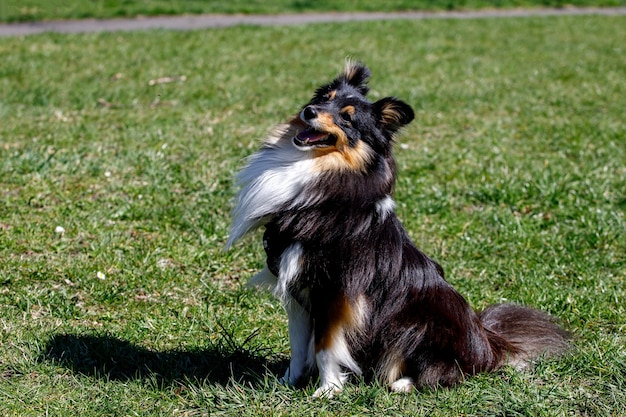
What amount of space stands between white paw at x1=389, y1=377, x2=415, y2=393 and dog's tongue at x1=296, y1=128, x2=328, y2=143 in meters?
1.32

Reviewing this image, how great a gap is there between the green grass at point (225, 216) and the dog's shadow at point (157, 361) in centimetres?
1

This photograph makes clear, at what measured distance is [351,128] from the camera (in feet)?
13.1

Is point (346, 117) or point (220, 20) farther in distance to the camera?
point (220, 20)

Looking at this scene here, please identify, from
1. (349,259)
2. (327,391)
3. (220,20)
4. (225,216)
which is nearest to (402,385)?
(327,391)

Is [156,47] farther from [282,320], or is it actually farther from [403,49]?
[282,320]

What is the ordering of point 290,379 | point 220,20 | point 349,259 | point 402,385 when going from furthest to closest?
point 220,20 < point 290,379 < point 402,385 < point 349,259

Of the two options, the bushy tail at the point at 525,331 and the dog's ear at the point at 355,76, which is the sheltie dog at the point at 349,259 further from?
the bushy tail at the point at 525,331

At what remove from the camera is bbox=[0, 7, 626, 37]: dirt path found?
47.6 feet

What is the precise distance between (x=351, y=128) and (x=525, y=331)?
1.60 metres

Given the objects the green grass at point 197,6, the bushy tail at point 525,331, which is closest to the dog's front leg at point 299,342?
the bushy tail at point 525,331

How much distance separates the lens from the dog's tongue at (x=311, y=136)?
156 inches

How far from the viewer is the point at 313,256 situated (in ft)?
12.8

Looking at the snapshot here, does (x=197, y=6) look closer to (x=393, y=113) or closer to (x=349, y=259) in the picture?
(x=393, y=113)

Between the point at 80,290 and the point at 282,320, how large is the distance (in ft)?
4.54
